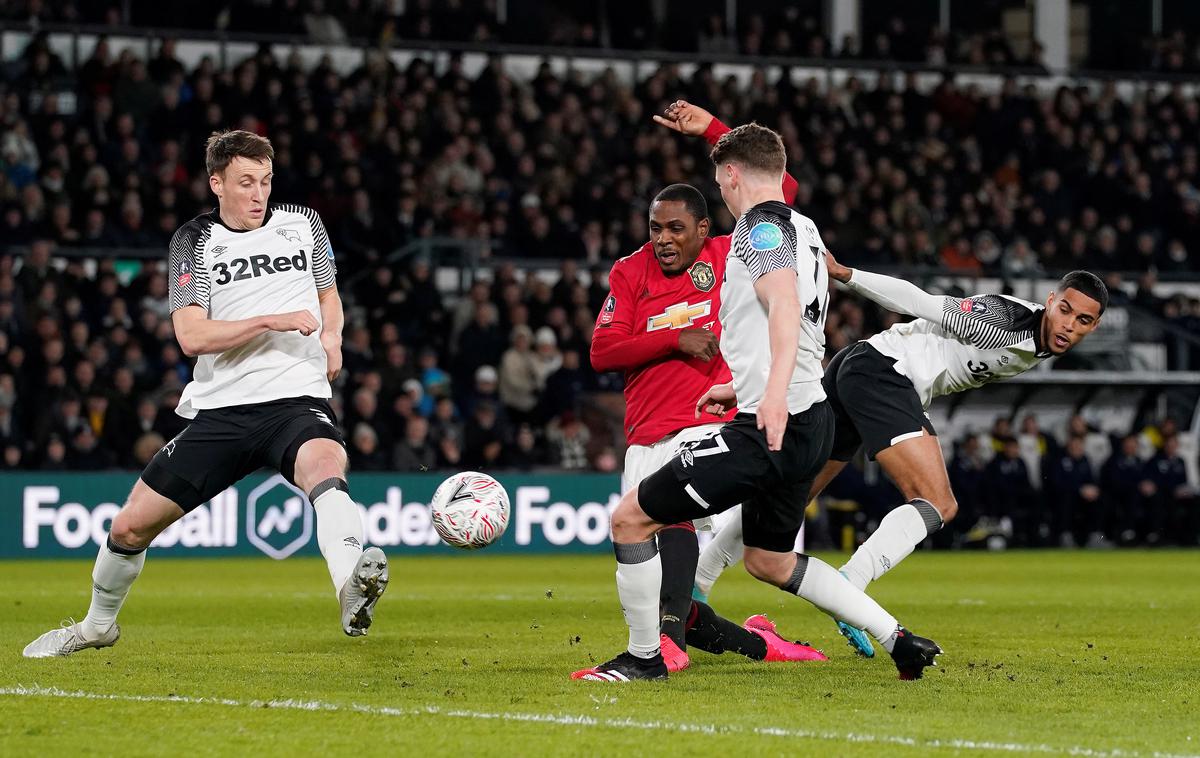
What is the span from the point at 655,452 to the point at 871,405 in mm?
1406

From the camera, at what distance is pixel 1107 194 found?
2831cm

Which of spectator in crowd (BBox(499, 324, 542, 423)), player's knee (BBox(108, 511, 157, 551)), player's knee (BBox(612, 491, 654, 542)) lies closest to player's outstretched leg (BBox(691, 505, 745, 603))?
player's knee (BBox(612, 491, 654, 542))

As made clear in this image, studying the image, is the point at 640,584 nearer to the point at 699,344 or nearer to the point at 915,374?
the point at 699,344

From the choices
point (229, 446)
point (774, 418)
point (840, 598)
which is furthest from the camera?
point (229, 446)

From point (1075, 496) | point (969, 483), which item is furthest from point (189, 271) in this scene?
point (1075, 496)

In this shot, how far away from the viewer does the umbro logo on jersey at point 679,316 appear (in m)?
8.33

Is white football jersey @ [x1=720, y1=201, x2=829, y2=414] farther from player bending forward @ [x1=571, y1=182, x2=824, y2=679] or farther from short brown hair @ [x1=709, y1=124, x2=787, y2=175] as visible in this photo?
player bending forward @ [x1=571, y1=182, x2=824, y2=679]

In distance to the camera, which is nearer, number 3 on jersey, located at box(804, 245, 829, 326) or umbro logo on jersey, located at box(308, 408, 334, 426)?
number 3 on jersey, located at box(804, 245, 829, 326)

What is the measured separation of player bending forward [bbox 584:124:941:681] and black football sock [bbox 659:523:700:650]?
0.57 m

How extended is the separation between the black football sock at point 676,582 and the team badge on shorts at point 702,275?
3.97ft

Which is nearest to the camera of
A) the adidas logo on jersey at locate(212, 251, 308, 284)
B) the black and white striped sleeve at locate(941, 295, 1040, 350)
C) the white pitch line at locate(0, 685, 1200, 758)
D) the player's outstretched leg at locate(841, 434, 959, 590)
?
the white pitch line at locate(0, 685, 1200, 758)

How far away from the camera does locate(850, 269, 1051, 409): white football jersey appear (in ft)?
28.9

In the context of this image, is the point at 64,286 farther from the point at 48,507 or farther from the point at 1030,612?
the point at 1030,612

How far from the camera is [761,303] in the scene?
6.82 m
